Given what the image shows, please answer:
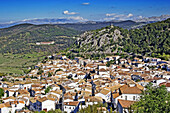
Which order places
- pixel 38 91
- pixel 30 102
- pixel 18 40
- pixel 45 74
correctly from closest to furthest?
pixel 30 102
pixel 38 91
pixel 45 74
pixel 18 40

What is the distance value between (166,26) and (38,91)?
72.1m

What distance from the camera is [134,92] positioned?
28.5 m

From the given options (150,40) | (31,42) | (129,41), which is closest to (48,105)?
(150,40)

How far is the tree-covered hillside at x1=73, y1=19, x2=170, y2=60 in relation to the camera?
251 feet

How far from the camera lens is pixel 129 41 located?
88500 millimetres

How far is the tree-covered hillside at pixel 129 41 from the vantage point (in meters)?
76.5

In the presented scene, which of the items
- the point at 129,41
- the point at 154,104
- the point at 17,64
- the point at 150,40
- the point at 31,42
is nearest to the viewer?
the point at 154,104

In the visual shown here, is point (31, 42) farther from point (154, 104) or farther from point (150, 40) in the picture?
point (154, 104)

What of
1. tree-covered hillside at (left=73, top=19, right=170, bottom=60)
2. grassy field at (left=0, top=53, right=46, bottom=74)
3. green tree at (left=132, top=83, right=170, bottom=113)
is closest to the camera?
green tree at (left=132, top=83, right=170, bottom=113)

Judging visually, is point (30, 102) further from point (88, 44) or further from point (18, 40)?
point (18, 40)

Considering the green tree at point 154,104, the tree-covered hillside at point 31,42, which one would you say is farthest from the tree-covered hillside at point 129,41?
the green tree at point 154,104

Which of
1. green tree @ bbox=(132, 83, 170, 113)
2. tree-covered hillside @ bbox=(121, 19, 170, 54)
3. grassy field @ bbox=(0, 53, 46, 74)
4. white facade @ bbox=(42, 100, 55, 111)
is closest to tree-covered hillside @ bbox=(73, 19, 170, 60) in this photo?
tree-covered hillside @ bbox=(121, 19, 170, 54)

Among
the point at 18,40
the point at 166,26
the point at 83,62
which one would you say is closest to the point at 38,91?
the point at 83,62

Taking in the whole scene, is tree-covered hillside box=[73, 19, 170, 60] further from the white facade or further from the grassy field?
the white facade
